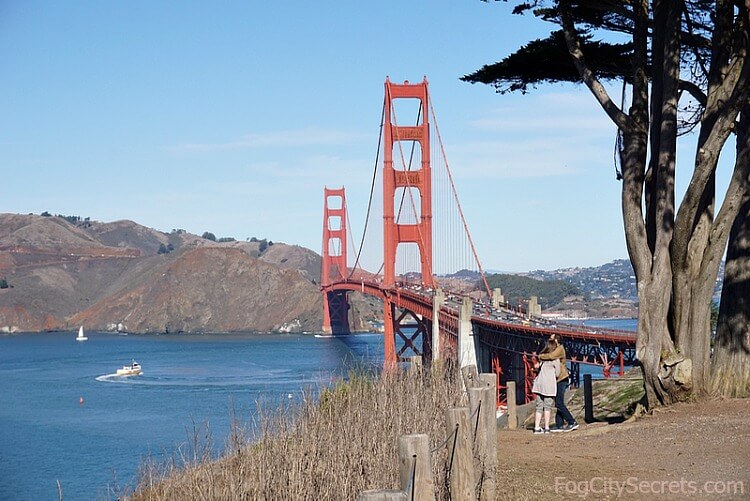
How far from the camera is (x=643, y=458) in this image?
8.77m

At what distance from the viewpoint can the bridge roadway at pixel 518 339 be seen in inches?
1105

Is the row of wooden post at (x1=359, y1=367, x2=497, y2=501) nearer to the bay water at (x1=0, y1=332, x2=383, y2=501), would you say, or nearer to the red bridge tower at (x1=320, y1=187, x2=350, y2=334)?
the bay water at (x1=0, y1=332, x2=383, y2=501)

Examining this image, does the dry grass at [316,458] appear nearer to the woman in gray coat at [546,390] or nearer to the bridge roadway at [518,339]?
the woman in gray coat at [546,390]

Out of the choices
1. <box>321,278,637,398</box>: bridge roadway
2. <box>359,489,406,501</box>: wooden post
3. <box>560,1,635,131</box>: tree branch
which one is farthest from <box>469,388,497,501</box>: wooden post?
<box>321,278,637,398</box>: bridge roadway

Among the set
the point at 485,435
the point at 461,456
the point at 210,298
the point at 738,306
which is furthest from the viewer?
the point at 210,298

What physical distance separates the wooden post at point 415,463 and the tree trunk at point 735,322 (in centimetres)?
630

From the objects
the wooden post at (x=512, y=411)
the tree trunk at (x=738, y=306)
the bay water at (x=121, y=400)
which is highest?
the tree trunk at (x=738, y=306)

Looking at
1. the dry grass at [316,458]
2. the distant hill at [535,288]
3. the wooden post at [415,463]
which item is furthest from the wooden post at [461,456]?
the distant hill at [535,288]

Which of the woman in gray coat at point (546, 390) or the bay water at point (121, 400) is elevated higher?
the woman in gray coat at point (546, 390)

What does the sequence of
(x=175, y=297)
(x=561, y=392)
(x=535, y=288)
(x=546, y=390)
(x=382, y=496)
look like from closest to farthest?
(x=382, y=496) → (x=546, y=390) → (x=561, y=392) → (x=175, y=297) → (x=535, y=288)

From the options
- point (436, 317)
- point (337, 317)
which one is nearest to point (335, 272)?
point (337, 317)

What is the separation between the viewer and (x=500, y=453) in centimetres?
995

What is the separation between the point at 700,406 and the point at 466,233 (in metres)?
43.1

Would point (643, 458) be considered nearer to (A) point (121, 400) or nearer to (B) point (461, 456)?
(B) point (461, 456)
